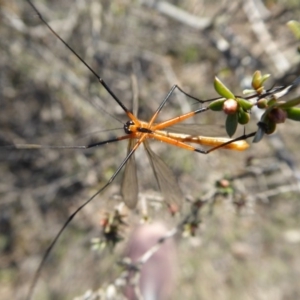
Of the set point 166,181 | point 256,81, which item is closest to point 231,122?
point 256,81

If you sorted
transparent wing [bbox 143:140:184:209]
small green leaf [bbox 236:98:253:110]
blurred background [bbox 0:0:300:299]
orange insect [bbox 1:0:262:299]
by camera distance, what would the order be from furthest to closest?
blurred background [bbox 0:0:300:299] → transparent wing [bbox 143:140:184:209] → orange insect [bbox 1:0:262:299] → small green leaf [bbox 236:98:253:110]

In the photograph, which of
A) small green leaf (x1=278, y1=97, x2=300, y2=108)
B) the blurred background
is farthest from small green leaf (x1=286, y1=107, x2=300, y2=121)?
the blurred background

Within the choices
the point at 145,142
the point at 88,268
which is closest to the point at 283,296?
the point at 88,268

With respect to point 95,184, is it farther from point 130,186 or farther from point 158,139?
point 158,139

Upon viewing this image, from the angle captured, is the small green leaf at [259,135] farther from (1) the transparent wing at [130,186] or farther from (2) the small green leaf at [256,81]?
(1) the transparent wing at [130,186]

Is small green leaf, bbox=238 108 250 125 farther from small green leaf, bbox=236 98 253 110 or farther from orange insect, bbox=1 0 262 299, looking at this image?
orange insect, bbox=1 0 262 299

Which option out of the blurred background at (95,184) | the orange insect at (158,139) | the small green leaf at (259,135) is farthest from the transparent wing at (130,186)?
the blurred background at (95,184)

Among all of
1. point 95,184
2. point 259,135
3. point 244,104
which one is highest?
point 95,184
